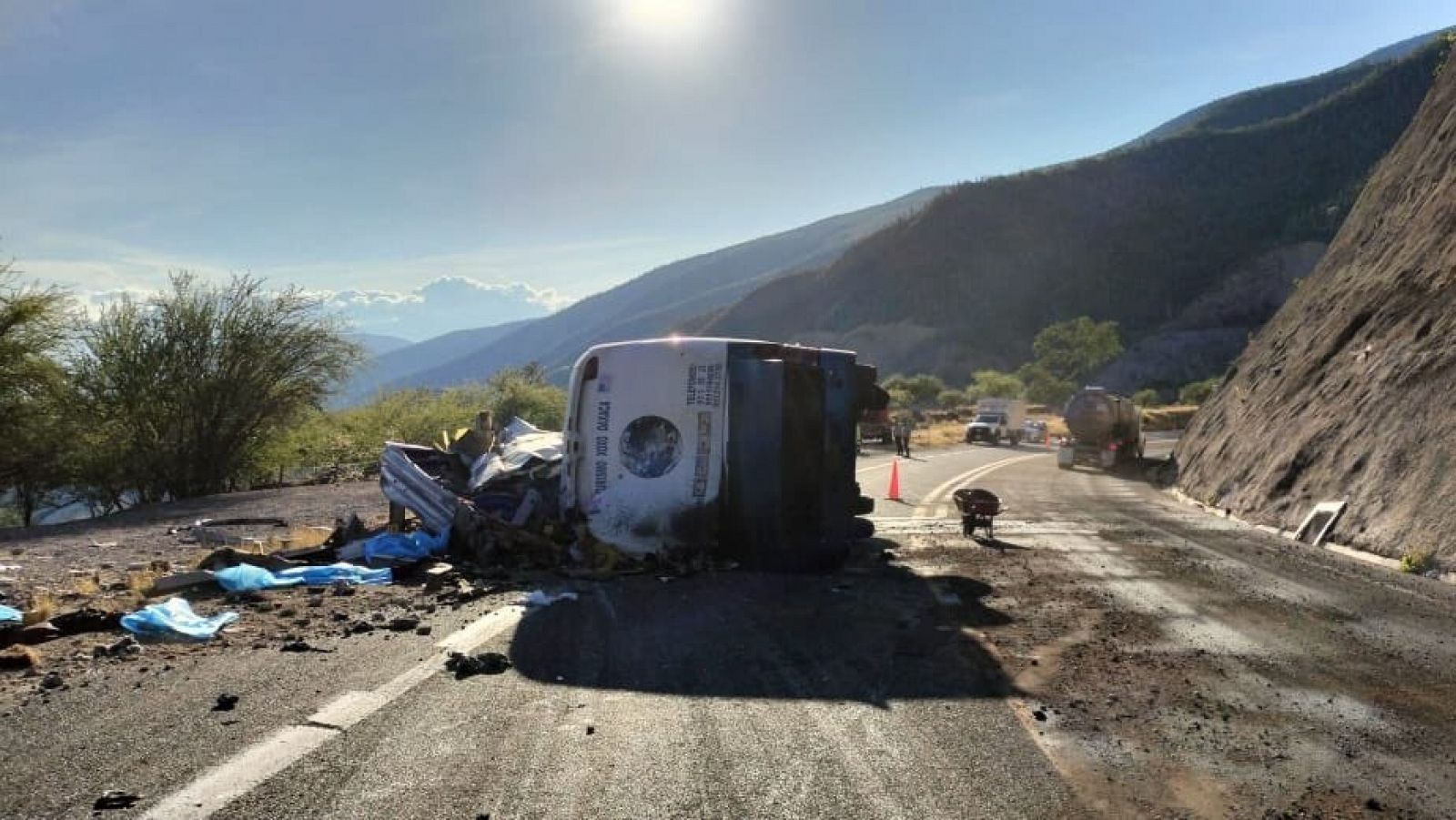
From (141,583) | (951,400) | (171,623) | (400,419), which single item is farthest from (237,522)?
(951,400)

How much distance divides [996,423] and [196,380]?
4160 cm

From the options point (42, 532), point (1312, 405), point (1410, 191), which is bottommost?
point (42, 532)

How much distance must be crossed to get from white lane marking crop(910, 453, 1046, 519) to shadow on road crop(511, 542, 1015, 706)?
6.54 metres

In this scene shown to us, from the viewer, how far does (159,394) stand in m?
21.5

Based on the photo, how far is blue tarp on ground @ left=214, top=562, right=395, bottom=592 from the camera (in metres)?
7.26

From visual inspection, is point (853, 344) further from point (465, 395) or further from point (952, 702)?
point (952, 702)

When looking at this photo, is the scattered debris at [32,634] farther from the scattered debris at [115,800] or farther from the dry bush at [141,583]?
the scattered debris at [115,800]

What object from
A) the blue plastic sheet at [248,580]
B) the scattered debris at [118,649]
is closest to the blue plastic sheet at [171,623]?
the scattered debris at [118,649]

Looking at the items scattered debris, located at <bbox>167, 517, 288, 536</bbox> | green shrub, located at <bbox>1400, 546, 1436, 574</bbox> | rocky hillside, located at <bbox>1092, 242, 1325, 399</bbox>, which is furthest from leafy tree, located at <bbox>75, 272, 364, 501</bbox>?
rocky hillside, located at <bbox>1092, 242, 1325, 399</bbox>

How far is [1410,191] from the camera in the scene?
58.1 feet

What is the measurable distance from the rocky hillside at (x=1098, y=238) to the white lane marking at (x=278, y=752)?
13988cm

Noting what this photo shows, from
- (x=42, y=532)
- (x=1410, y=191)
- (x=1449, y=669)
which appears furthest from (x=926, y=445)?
(x=1449, y=669)

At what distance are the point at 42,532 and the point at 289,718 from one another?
13.4 meters

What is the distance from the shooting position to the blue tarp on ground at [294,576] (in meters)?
7.26
